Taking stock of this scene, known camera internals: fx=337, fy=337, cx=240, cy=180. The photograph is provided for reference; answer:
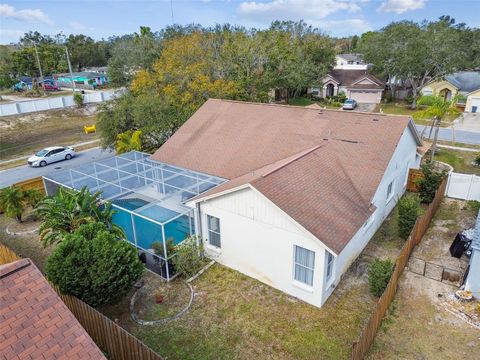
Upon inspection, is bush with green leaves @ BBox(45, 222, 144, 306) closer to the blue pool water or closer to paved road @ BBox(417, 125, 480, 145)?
the blue pool water

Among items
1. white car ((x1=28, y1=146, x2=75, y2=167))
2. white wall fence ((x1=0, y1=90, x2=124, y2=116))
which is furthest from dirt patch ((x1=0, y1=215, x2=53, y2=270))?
white wall fence ((x1=0, y1=90, x2=124, y2=116))

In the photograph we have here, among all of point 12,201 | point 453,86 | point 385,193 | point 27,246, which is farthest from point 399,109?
point 27,246

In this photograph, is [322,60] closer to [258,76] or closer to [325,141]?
[258,76]

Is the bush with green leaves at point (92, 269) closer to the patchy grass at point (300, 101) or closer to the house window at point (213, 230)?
the house window at point (213, 230)

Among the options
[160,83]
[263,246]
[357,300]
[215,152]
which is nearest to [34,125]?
[160,83]

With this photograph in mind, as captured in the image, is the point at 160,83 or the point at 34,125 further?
the point at 34,125
